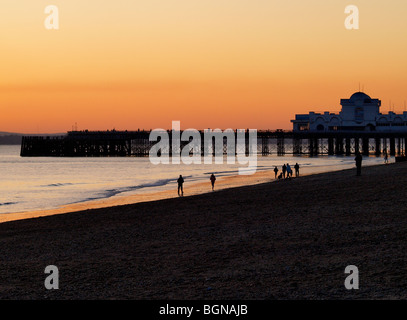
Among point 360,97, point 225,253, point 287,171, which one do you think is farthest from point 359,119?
point 225,253

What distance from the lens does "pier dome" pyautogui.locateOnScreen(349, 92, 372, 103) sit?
124 m

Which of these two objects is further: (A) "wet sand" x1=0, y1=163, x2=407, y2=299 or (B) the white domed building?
(B) the white domed building

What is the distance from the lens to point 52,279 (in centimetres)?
1097

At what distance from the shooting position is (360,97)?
12419 centimetres

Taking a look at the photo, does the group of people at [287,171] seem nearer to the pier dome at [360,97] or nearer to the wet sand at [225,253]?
the wet sand at [225,253]

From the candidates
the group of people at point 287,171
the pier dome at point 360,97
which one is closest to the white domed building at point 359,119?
the pier dome at point 360,97

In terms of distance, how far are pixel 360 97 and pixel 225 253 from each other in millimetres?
117897

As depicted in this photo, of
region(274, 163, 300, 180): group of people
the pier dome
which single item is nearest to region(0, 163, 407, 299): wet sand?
region(274, 163, 300, 180): group of people

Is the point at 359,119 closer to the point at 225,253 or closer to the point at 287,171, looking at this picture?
the point at 287,171

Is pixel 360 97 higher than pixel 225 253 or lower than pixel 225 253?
higher

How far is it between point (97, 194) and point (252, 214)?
20895 mm

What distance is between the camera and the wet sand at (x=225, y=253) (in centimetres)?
946

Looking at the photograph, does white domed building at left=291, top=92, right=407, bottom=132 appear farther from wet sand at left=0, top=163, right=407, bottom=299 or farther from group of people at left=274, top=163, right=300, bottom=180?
wet sand at left=0, top=163, right=407, bottom=299

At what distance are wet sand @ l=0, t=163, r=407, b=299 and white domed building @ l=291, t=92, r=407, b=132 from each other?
355 feet
